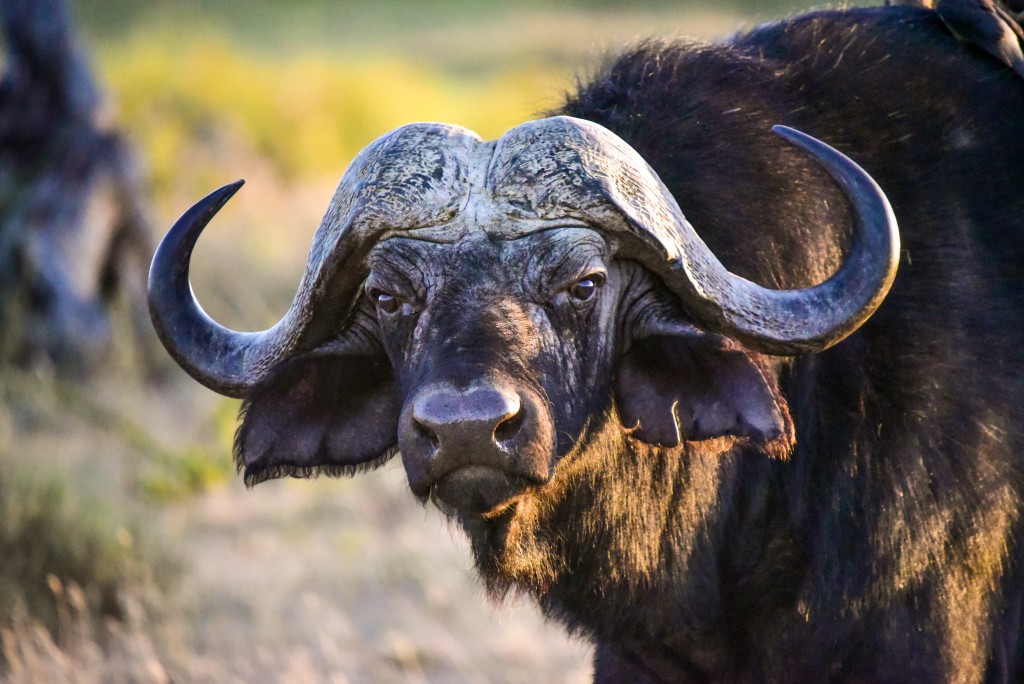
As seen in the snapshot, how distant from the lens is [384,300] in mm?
3561

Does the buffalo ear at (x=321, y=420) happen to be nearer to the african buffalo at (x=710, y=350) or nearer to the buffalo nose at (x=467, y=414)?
the african buffalo at (x=710, y=350)

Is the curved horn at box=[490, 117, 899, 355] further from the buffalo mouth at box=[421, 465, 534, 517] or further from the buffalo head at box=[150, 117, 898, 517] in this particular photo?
the buffalo mouth at box=[421, 465, 534, 517]

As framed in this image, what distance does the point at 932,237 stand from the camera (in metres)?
3.85

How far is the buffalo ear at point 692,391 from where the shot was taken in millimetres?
3482

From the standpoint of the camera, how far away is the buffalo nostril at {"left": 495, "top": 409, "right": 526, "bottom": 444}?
3.12 m

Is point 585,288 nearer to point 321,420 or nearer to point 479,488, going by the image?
point 479,488

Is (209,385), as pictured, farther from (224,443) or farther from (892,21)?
(224,443)

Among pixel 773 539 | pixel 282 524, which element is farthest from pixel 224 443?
pixel 773 539

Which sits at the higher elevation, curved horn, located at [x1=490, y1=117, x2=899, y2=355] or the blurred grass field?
curved horn, located at [x1=490, y1=117, x2=899, y2=355]

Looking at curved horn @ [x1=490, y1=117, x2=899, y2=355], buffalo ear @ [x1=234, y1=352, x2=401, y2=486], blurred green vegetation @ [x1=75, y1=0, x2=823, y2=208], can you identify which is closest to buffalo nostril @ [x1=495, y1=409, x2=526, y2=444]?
curved horn @ [x1=490, y1=117, x2=899, y2=355]

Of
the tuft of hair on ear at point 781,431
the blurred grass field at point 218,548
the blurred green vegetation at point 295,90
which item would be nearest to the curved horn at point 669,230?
the tuft of hair on ear at point 781,431

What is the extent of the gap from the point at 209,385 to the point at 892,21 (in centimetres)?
245

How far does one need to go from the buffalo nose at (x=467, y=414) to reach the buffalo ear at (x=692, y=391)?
0.59m

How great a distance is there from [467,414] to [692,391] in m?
A: 0.81
